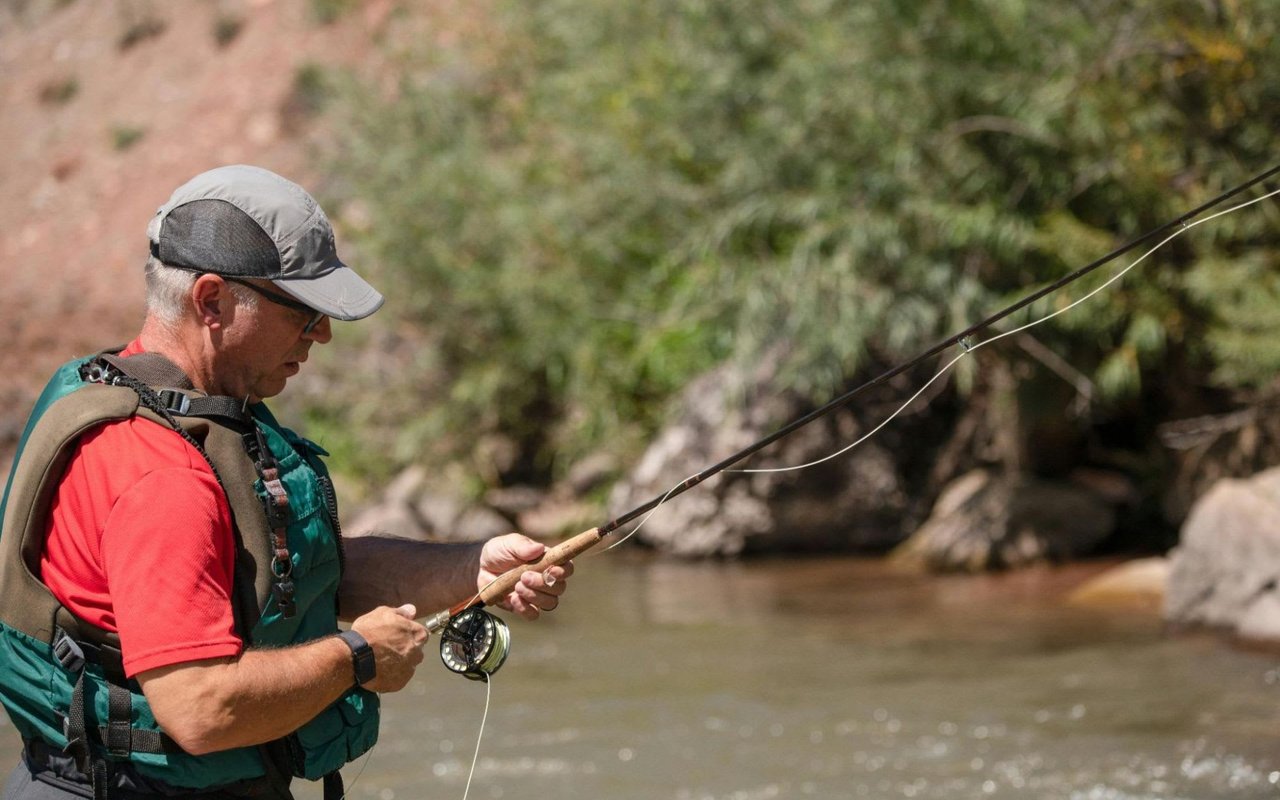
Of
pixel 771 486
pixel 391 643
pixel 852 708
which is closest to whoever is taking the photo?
pixel 391 643

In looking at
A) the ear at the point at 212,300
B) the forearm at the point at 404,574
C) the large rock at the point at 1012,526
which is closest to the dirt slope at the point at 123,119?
the large rock at the point at 1012,526

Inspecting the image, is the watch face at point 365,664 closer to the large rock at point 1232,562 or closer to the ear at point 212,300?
the ear at point 212,300

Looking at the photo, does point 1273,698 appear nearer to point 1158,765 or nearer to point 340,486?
point 1158,765

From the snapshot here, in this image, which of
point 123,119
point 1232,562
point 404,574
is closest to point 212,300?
point 404,574

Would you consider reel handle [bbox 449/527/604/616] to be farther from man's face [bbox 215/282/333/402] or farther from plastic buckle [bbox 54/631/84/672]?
plastic buckle [bbox 54/631/84/672]

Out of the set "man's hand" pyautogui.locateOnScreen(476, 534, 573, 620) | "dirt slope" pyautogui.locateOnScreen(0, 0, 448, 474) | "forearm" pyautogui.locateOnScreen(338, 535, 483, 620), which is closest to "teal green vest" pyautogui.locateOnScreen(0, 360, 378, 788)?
"forearm" pyautogui.locateOnScreen(338, 535, 483, 620)

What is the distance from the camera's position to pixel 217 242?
88.0 inches

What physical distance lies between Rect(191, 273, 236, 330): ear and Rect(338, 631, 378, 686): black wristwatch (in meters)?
0.52

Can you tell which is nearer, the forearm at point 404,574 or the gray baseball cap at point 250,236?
the gray baseball cap at point 250,236

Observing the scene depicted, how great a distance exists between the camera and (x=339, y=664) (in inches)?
87.8

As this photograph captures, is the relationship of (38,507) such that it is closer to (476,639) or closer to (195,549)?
(195,549)

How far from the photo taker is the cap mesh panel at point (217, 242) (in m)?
2.23

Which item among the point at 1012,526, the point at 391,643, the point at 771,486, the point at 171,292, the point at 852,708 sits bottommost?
the point at 852,708

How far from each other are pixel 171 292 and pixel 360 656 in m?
0.63
